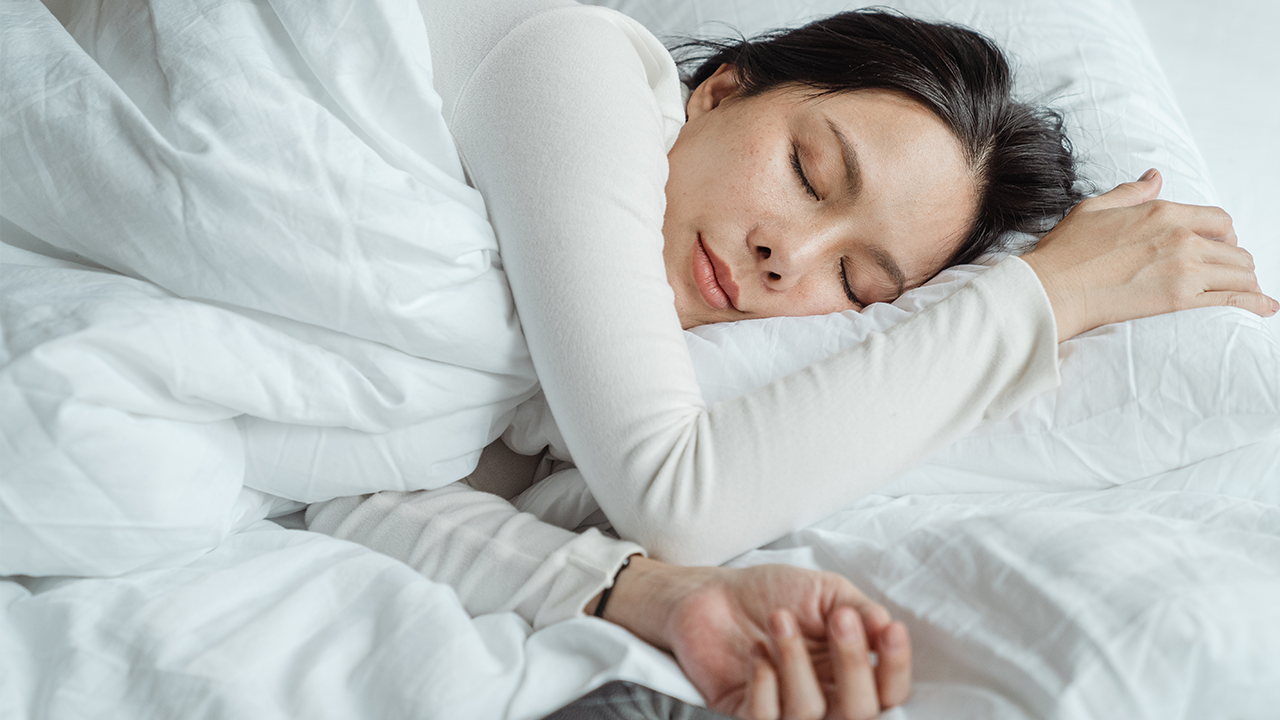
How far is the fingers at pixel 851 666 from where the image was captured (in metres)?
0.56

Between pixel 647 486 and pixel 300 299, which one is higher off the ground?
pixel 300 299

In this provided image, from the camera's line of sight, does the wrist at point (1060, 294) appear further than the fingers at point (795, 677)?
Yes

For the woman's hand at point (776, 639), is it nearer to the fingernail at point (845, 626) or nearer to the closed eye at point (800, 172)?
the fingernail at point (845, 626)

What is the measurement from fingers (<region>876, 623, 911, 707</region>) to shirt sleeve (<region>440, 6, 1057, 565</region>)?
0.18 m

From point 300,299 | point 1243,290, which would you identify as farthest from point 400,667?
point 1243,290

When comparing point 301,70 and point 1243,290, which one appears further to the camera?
point 1243,290

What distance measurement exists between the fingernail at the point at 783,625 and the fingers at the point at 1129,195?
28.4 inches

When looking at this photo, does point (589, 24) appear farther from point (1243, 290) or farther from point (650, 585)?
point (1243, 290)

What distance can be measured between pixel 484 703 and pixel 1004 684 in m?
0.36

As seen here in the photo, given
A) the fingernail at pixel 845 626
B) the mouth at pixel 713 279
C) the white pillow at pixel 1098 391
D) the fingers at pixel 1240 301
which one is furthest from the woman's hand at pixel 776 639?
the fingers at pixel 1240 301

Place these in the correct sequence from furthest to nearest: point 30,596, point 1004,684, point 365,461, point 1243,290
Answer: point 1243,290 < point 365,461 < point 30,596 < point 1004,684

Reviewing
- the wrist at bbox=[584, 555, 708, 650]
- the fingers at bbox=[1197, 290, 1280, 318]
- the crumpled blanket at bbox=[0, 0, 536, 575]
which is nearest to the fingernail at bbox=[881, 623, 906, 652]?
the wrist at bbox=[584, 555, 708, 650]

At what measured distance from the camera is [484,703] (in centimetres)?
59

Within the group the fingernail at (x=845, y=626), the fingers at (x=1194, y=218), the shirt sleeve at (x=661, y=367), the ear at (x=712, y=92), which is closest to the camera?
the fingernail at (x=845, y=626)
